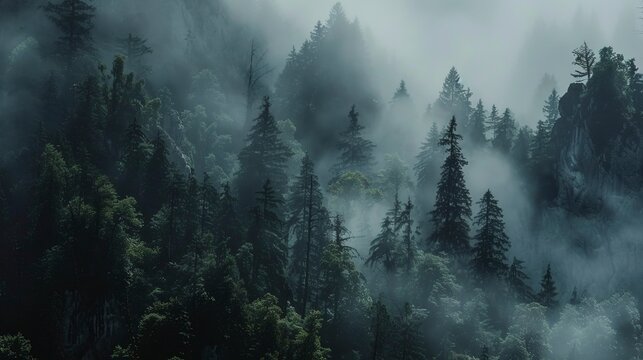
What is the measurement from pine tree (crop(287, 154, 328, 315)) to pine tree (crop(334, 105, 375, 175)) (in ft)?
55.4

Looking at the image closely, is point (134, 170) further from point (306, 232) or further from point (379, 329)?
point (379, 329)

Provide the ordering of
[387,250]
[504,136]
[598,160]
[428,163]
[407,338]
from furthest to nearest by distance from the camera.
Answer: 1. [504,136]
2. [428,163]
3. [598,160]
4. [387,250]
5. [407,338]

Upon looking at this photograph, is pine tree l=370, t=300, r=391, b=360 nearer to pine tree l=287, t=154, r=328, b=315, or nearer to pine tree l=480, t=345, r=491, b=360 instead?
pine tree l=287, t=154, r=328, b=315

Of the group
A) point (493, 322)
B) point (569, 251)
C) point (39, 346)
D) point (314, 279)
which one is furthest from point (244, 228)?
point (569, 251)

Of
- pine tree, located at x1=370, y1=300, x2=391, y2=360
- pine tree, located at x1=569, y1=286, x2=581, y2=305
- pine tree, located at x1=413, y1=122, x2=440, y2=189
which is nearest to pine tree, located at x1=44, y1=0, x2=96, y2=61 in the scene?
pine tree, located at x1=413, y1=122, x2=440, y2=189

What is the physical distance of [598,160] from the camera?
95062mm

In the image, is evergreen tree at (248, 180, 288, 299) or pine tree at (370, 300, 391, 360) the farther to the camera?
evergreen tree at (248, 180, 288, 299)

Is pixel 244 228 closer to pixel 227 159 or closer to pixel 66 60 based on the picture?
pixel 227 159

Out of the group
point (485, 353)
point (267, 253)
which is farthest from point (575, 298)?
point (267, 253)

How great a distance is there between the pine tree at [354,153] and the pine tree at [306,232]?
16886 millimetres

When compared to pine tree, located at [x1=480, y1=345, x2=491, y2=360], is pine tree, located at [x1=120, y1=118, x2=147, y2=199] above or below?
above

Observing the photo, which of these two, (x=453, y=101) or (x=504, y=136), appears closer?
(x=504, y=136)

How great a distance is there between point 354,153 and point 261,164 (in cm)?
1848

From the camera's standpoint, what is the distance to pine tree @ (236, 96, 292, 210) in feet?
278
